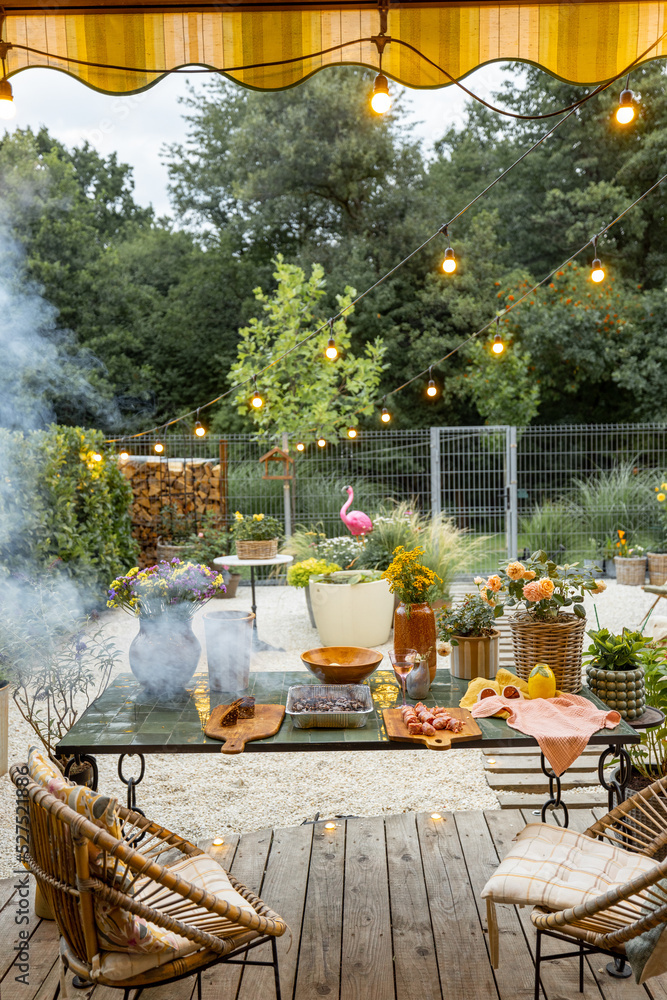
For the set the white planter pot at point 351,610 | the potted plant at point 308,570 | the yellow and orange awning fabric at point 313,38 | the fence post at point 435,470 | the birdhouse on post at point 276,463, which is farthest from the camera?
the fence post at point 435,470

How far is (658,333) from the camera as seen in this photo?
44.1 feet

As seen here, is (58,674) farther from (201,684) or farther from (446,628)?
(446,628)

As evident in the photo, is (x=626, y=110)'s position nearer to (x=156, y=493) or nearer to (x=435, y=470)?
(x=435, y=470)

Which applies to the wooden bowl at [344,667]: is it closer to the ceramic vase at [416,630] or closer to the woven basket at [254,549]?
the ceramic vase at [416,630]

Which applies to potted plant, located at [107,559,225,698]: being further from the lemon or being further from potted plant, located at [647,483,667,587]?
potted plant, located at [647,483,667,587]

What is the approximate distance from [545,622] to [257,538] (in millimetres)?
4888

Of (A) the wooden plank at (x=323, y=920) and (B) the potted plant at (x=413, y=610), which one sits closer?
(A) the wooden plank at (x=323, y=920)

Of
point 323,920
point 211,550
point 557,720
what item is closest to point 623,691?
point 557,720

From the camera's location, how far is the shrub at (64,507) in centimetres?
630

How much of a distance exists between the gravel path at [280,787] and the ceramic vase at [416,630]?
3.37 feet

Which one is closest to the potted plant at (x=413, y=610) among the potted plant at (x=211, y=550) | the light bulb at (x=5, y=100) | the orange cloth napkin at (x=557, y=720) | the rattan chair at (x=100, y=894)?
the orange cloth napkin at (x=557, y=720)

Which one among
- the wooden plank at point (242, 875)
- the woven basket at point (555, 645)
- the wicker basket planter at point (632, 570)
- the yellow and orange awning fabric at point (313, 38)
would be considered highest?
the yellow and orange awning fabric at point (313, 38)

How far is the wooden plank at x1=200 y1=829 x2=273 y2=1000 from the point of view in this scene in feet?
7.50

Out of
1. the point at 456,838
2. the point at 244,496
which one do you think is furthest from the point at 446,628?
the point at 244,496
